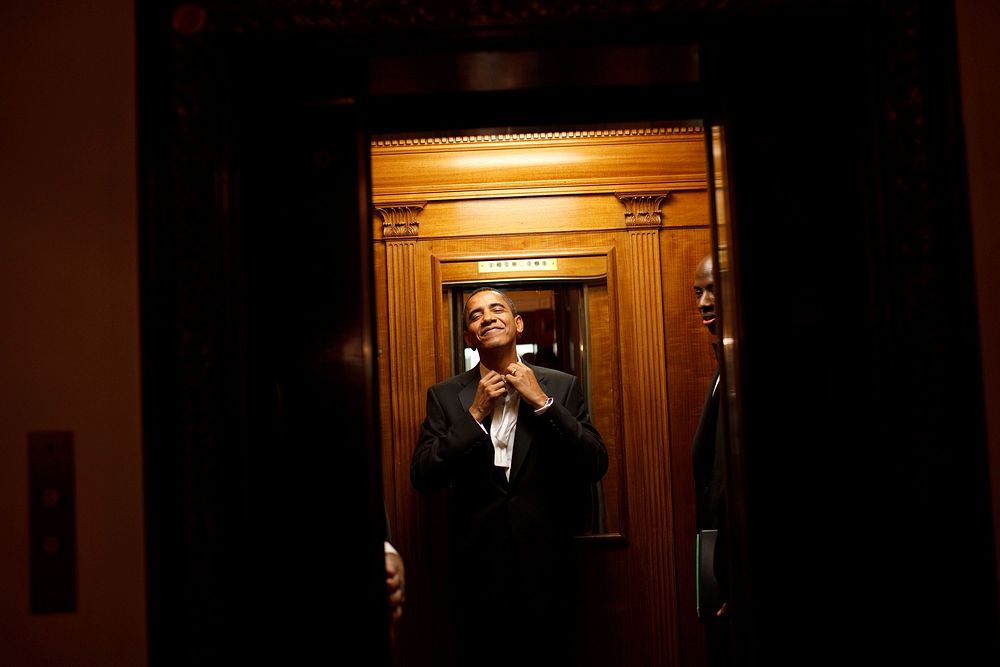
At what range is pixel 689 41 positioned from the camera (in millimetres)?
1298

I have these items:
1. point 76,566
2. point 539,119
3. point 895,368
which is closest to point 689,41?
point 539,119

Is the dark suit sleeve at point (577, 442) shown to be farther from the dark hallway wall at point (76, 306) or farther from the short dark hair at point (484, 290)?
the dark hallway wall at point (76, 306)

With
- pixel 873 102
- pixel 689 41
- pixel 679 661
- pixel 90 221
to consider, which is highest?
→ pixel 689 41

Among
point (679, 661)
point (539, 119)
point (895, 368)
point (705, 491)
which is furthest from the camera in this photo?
point (679, 661)

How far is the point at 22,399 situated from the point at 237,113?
0.62 metres

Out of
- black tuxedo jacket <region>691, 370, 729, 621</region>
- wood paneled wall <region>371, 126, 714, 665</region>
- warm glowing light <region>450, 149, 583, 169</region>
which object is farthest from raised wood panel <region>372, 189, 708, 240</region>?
black tuxedo jacket <region>691, 370, 729, 621</region>

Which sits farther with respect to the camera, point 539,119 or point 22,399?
point 539,119

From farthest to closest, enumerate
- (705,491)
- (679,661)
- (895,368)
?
(679,661)
(705,491)
(895,368)

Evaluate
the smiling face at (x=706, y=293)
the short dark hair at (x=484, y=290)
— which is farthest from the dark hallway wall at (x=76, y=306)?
the smiling face at (x=706, y=293)

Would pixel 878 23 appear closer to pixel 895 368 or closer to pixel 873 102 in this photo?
pixel 873 102

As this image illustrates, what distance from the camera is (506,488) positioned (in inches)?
100

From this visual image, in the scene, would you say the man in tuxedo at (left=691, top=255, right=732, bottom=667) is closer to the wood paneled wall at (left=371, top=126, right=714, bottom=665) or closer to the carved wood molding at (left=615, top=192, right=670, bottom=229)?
the wood paneled wall at (left=371, top=126, right=714, bottom=665)

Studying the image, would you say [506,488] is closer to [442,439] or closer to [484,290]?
[442,439]

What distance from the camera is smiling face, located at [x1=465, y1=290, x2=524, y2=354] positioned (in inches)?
104
